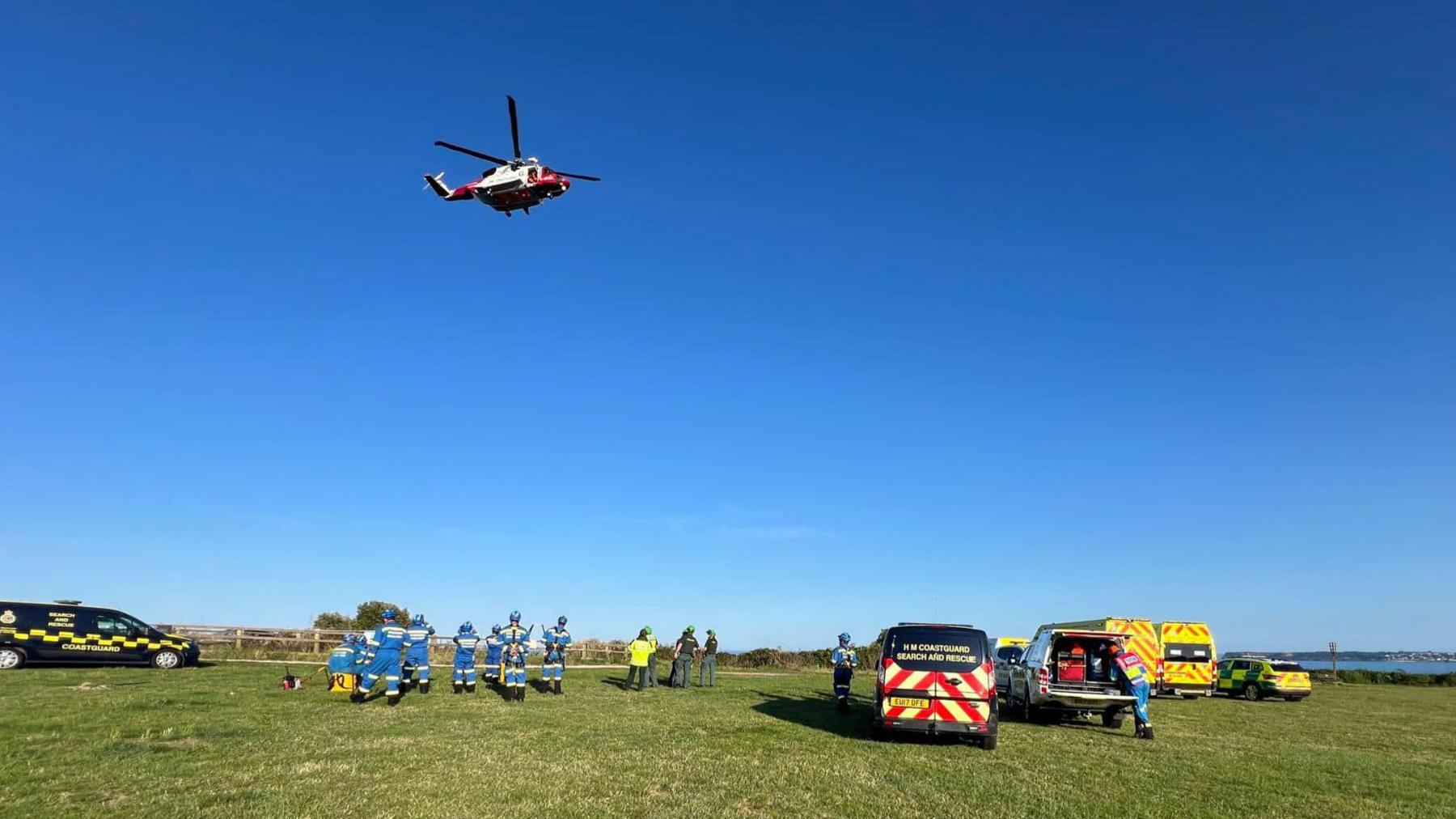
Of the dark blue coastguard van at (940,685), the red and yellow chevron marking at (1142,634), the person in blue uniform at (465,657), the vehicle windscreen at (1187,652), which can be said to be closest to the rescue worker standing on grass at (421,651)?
the person in blue uniform at (465,657)

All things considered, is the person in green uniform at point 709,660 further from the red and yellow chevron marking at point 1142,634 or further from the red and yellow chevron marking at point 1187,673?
the red and yellow chevron marking at point 1187,673

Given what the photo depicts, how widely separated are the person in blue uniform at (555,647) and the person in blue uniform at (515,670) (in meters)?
1.46

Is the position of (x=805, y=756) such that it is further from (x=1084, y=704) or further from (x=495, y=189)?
(x=495, y=189)

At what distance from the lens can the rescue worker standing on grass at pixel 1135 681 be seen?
16453 millimetres

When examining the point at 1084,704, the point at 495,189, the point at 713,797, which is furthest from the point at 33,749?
the point at 495,189

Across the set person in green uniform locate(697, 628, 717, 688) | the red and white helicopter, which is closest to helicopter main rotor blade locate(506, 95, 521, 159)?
the red and white helicopter

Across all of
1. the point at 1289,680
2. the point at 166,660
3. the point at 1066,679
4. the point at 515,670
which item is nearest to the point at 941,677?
the point at 1066,679

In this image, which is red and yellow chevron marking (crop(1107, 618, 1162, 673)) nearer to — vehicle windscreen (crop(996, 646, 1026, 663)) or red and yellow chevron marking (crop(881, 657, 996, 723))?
vehicle windscreen (crop(996, 646, 1026, 663))

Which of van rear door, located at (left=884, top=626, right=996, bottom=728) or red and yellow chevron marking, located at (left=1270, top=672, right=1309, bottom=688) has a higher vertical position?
van rear door, located at (left=884, top=626, right=996, bottom=728)

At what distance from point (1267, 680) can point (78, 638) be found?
1568 inches

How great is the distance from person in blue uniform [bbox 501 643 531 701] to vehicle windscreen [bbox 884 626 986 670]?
9921 mm

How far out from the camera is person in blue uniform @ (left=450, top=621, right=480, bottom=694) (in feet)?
69.8

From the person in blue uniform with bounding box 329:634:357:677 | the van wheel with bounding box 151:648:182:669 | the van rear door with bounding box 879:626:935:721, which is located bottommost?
the van wheel with bounding box 151:648:182:669

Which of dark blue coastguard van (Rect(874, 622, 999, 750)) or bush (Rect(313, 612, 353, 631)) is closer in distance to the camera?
dark blue coastguard van (Rect(874, 622, 999, 750))
